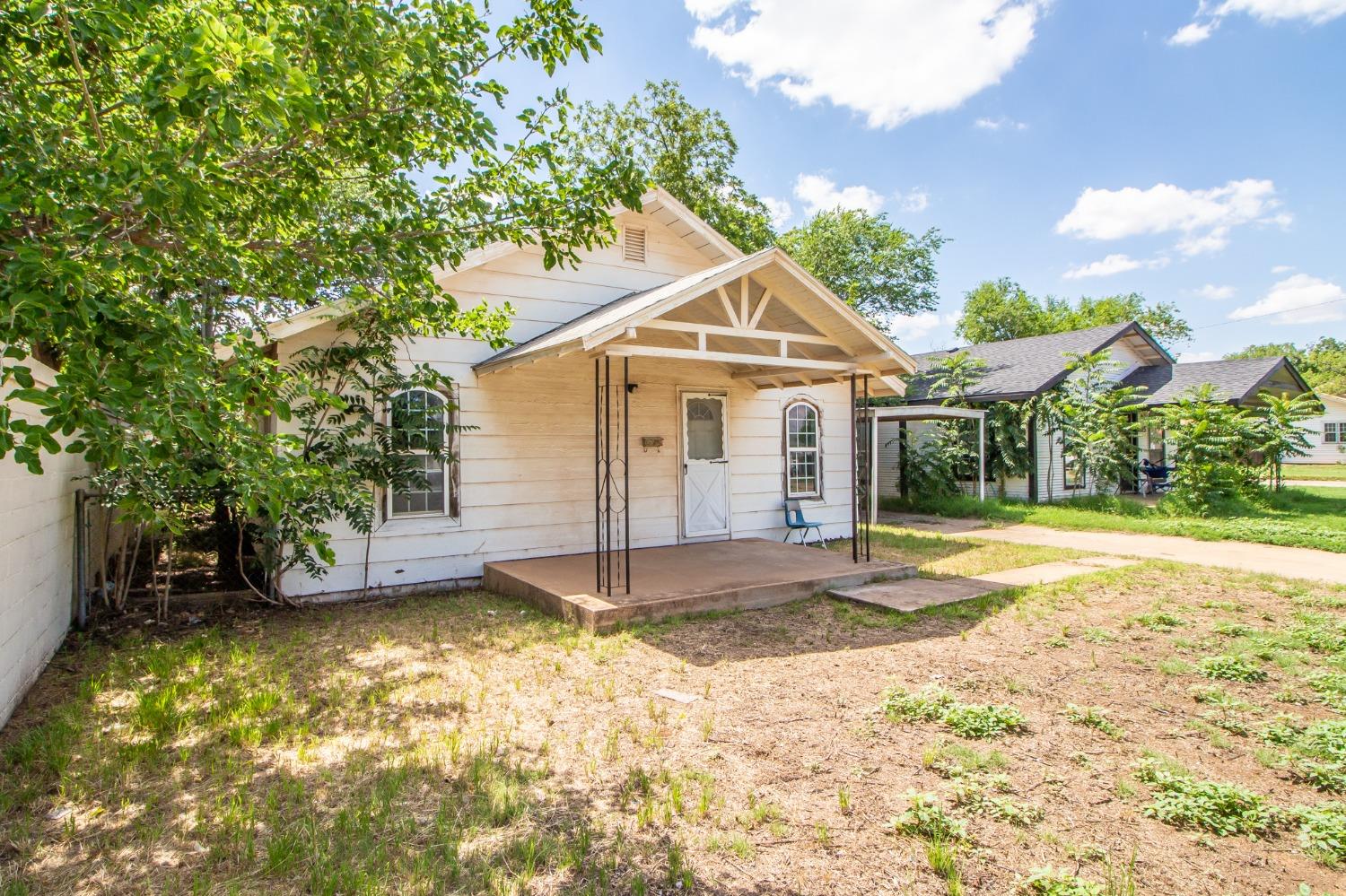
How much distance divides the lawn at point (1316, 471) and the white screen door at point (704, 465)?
88.5ft

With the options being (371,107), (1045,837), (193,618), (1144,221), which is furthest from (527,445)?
(1144,221)

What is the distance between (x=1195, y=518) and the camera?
13.2 meters

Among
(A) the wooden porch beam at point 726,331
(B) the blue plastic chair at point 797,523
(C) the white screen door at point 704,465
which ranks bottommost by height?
(B) the blue plastic chair at point 797,523

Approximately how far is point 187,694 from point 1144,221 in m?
58.7

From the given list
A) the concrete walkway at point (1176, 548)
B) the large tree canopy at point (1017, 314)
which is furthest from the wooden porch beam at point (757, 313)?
the large tree canopy at point (1017, 314)

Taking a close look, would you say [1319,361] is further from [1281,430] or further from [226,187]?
[226,187]

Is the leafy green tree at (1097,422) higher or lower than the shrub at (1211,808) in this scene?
higher

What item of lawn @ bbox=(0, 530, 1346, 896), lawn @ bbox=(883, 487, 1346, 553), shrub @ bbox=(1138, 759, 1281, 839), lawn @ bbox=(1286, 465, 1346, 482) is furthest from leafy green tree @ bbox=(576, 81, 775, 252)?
lawn @ bbox=(1286, 465, 1346, 482)

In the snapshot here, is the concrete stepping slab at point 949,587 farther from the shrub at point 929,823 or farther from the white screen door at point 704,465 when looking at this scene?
the shrub at point 929,823

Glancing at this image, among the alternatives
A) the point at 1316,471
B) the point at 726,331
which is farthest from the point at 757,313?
the point at 1316,471

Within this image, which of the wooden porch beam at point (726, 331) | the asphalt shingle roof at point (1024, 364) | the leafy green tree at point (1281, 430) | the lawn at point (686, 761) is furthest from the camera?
the asphalt shingle roof at point (1024, 364)

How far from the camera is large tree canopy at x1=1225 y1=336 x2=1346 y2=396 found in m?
51.0

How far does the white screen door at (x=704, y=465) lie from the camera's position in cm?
938

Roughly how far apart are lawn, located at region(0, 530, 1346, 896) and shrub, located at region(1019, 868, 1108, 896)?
0.01 metres
